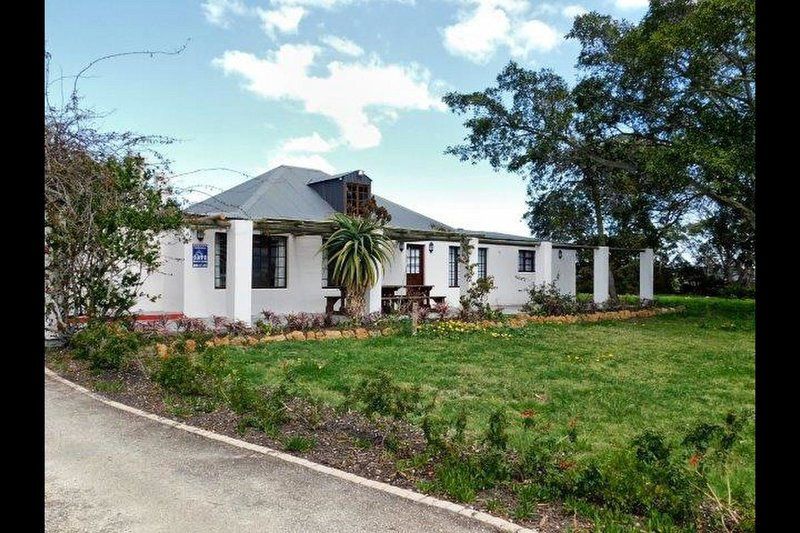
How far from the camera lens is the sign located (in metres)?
14.2

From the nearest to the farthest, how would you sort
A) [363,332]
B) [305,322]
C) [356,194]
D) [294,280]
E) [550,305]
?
[305,322] < [363,332] < [550,305] < [294,280] < [356,194]

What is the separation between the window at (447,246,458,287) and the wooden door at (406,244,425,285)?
1237mm

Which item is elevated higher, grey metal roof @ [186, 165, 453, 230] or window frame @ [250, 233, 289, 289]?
grey metal roof @ [186, 165, 453, 230]

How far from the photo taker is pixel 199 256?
1433 centimetres

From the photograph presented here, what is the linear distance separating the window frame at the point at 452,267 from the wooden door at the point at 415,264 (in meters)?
1.20

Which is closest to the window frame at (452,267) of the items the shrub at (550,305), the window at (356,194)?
the window at (356,194)

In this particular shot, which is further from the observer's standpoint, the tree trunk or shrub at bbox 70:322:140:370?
the tree trunk

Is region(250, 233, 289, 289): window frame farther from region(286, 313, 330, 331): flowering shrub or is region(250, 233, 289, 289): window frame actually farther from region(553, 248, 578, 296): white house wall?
region(553, 248, 578, 296): white house wall

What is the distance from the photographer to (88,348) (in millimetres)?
7488

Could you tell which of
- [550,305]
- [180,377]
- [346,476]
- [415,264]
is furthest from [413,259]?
[346,476]

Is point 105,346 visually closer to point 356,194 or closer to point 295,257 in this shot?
point 295,257

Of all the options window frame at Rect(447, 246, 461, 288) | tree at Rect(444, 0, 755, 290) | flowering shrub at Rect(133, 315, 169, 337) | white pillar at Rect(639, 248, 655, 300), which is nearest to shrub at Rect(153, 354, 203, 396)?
flowering shrub at Rect(133, 315, 169, 337)

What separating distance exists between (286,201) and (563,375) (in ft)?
38.2
